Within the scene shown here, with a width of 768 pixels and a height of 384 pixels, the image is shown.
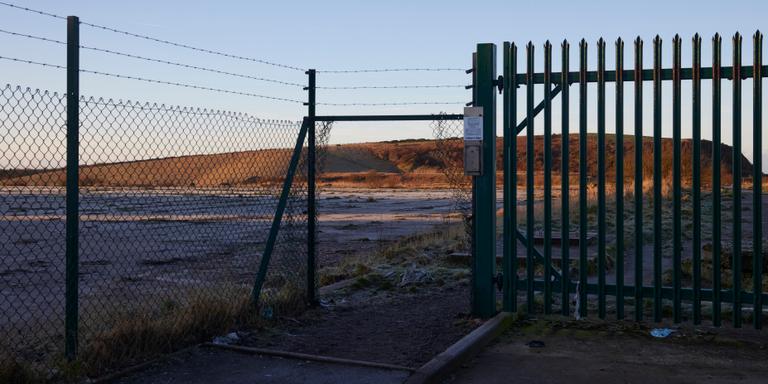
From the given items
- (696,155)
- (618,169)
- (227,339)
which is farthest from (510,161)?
(227,339)

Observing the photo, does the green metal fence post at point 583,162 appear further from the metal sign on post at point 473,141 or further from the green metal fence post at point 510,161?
the metal sign on post at point 473,141

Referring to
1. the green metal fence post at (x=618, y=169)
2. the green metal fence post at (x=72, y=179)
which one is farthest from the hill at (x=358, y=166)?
the green metal fence post at (x=618, y=169)

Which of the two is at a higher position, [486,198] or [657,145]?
[657,145]

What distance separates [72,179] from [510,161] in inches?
156

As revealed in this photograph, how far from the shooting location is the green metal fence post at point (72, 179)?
19.8 feet

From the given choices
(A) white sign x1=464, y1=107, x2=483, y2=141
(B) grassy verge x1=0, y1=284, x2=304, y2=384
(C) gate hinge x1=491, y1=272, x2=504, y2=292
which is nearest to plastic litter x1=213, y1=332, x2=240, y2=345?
(B) grassy verge x1=0, y1=284, x2=304, y2=384

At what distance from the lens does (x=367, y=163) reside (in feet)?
493

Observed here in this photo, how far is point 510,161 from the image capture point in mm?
8086

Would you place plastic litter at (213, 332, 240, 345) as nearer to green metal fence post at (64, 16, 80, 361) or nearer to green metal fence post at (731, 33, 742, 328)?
green metal fence post at (64, 16, 80, 361)

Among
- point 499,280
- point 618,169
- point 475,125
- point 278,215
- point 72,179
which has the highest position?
point 475,125

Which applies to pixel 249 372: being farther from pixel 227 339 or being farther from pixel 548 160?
pixel 548 160

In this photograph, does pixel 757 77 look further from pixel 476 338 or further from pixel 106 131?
pixel 106 131

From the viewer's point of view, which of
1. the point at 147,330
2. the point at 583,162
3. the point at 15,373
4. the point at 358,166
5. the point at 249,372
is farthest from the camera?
the point at 358,166

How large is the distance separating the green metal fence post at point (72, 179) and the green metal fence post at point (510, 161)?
3854mm
